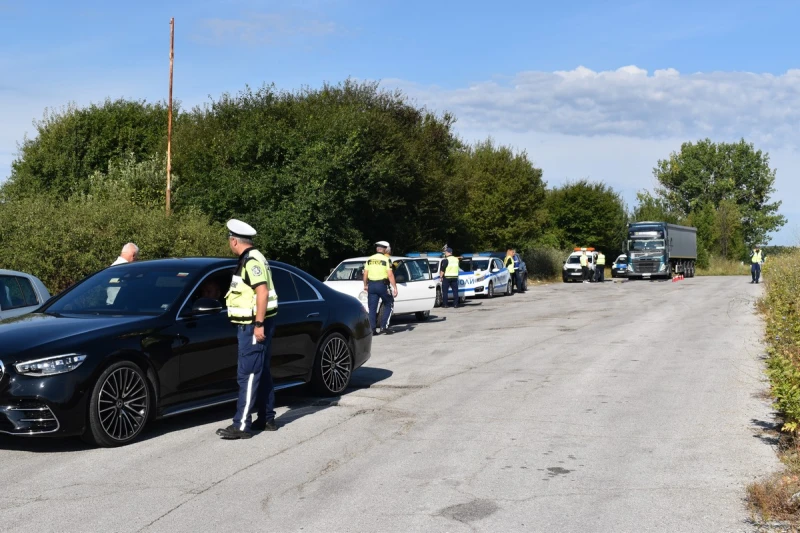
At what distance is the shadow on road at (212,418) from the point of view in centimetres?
737

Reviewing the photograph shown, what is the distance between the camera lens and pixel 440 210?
4028 cm

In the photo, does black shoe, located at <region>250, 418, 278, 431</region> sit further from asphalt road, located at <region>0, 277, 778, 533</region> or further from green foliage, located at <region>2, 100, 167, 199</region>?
green foliage, located at <region>2, 100, 167, 199</region>

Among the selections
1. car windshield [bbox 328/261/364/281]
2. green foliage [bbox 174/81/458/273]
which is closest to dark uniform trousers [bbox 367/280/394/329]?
car windshield [bbox 328/261/364/281]

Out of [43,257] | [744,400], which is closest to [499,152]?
[43,257]

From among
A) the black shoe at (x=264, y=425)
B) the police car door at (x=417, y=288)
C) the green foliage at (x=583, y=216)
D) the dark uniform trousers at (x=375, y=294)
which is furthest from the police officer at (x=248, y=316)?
the green foliage at (x=583, y=216)

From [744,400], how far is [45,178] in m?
43.0

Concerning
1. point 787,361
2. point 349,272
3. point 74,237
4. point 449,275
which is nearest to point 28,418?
point 787,361

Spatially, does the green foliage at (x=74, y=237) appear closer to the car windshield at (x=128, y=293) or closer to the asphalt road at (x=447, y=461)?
the asphalt road at (x=447, y=461)

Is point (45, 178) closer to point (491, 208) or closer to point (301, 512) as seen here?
point (491, 208)

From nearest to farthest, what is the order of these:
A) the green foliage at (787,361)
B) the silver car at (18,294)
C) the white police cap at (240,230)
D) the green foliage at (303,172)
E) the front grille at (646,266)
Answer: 1. the green foliage at (787,361)
2. the white police cap at (240,230)
3. the silver car at (18,294)
4. the green foliage at (303,172)
5. the front grille at (646,266)

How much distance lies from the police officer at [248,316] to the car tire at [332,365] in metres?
1.71

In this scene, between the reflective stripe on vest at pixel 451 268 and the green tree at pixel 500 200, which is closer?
the reflective stripe on vest at pixel 451 268

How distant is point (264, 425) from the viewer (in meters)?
8.09

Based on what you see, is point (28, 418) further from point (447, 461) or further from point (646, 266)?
point (646, 266)
